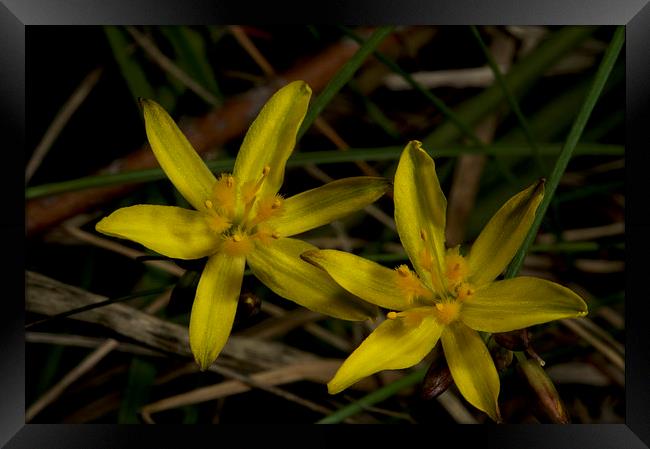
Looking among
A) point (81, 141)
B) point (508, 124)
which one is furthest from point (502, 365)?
point (81, 141)

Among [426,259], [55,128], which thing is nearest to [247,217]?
[426,259]

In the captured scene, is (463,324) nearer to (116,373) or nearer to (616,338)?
(616,338)

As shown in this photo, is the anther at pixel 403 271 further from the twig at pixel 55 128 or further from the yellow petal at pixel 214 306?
the twig at pixel 55 128

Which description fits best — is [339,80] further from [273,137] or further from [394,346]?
[394,346]

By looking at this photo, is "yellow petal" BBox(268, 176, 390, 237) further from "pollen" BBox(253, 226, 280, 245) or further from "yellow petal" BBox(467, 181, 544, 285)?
"yellow petal" BBox(467, 181, 544, 285)

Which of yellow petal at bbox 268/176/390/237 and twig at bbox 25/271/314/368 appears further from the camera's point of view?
twig at bbox 25/271/314/368

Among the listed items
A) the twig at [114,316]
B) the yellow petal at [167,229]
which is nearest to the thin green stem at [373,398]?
the twig at [114,316]

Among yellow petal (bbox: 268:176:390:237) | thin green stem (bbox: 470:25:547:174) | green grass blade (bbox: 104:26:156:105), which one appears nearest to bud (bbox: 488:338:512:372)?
yellow petal (bbox: 268:176:390:237)
